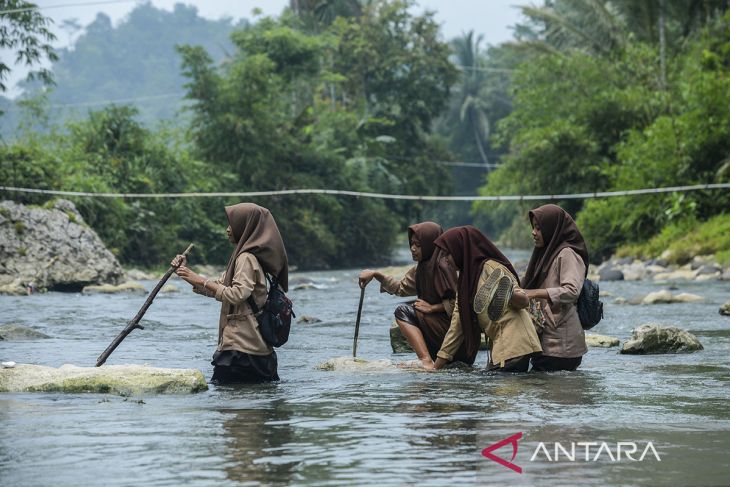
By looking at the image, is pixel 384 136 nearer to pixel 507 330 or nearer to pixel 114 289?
pixel 114 289

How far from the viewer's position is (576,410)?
745 centimetres

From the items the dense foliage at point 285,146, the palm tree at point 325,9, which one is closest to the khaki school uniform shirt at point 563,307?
the dense foliage at point 285,146

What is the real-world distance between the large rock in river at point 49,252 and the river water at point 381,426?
35.3ft

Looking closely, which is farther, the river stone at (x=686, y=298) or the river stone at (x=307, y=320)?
the river stone at (x=686, y=298)

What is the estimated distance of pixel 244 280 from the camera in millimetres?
8266

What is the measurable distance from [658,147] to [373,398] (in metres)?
Answer: 22.8

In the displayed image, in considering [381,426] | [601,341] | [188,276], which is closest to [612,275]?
[601,341]

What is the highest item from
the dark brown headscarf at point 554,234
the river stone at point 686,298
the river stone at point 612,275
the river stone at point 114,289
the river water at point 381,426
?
the dark brown headscarf at point 554,234

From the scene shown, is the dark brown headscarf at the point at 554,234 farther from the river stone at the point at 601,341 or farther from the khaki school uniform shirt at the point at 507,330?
the river stone at the point at 601,341

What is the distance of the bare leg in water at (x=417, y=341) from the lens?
9.62 m

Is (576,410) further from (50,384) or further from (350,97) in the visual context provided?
(350,97)

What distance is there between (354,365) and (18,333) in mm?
4727

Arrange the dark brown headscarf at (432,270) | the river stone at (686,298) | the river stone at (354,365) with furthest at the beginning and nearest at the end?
the river stone at (686,298)
the river stone at (354,365)
the dark brown headscarf at (432,270)

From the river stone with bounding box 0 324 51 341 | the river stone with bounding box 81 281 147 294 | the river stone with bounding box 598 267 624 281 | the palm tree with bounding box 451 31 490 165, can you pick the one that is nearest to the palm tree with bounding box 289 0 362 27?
the palm tree with bounding box 451 31 490 165
